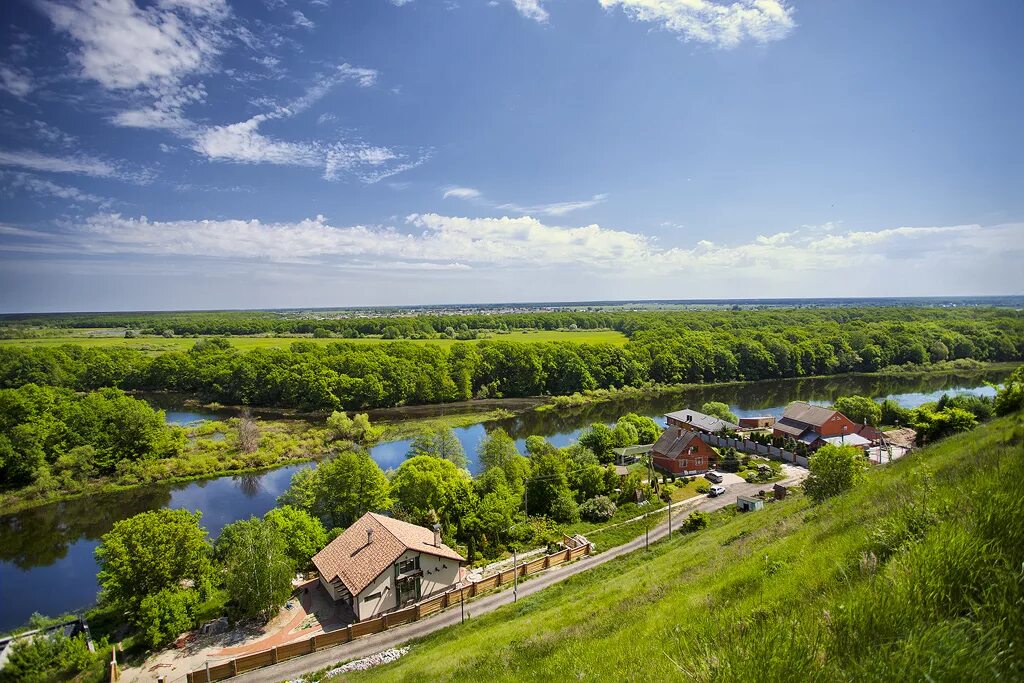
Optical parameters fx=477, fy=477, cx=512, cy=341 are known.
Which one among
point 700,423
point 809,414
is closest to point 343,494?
point 700,423

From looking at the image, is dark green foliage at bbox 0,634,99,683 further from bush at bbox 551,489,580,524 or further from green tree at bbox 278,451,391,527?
bush at bbox 551,489,580,524

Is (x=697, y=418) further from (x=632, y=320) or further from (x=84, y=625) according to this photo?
(x=632, y=320)

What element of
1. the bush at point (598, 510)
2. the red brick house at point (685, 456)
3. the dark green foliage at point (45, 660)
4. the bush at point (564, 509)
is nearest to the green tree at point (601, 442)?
the red brick house at point (685, 456)

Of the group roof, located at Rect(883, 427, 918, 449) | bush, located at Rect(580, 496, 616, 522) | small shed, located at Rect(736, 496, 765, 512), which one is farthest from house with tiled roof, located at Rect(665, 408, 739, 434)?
bush, located at Rect(580, 496, 616, 522)

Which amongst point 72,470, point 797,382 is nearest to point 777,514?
point 72,470

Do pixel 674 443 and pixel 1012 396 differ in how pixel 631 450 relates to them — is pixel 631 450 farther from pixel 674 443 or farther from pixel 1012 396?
pixel 1012 396

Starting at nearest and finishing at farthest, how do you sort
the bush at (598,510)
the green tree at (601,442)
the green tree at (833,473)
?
1. the green tree at (833,473)
2. the bush at (598,510)
3. the green tree at (601,442)

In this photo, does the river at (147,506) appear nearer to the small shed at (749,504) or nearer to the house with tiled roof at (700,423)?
the house with tiled roof at (700,423)
